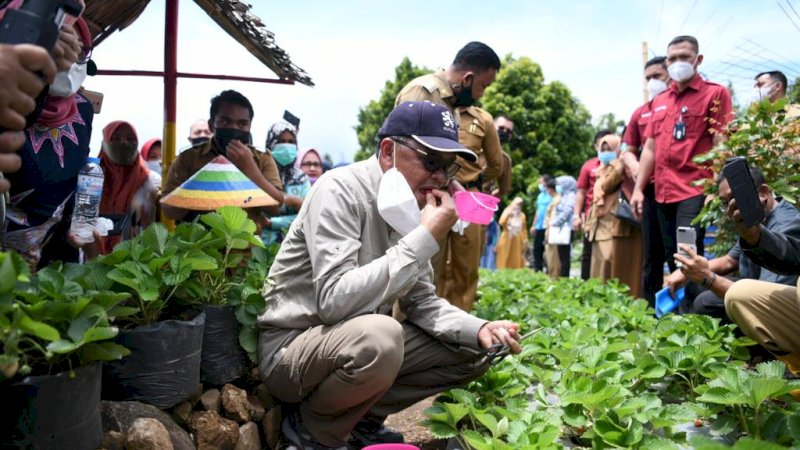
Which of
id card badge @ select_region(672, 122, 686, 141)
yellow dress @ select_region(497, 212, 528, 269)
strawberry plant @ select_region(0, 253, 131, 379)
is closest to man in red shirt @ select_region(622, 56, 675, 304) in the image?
id card badge @ select_region(672, 122, 686, 141)

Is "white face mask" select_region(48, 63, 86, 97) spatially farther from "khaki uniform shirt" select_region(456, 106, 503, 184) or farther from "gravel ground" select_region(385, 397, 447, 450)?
"khaki uniform shirt" select_region(456, 106, 503, 184)

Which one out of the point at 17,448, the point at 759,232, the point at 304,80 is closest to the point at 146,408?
the point at 17,448

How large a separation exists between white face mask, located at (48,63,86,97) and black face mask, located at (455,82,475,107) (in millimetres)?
2864

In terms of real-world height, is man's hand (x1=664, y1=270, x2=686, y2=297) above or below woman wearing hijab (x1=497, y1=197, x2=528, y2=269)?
above

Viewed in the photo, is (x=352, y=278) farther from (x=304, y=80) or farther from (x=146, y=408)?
(x=304, y=80)

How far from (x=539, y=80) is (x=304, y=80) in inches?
782

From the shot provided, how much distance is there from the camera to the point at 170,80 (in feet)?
17.1

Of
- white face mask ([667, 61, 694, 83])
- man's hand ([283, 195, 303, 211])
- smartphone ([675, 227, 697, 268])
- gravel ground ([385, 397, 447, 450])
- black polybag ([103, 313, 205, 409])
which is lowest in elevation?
gravel ground ([385, 397, 447, 450])

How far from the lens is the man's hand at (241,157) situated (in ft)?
14.1

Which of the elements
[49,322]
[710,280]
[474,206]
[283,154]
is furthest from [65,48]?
[283,154]

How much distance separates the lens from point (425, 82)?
192 inches

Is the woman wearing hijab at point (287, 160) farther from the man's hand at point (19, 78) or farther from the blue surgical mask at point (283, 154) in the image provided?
the man's hand at point (19, 78)

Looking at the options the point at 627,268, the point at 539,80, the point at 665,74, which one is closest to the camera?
the point at 665,74

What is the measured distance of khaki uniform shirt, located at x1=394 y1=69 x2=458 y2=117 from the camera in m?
4.77
